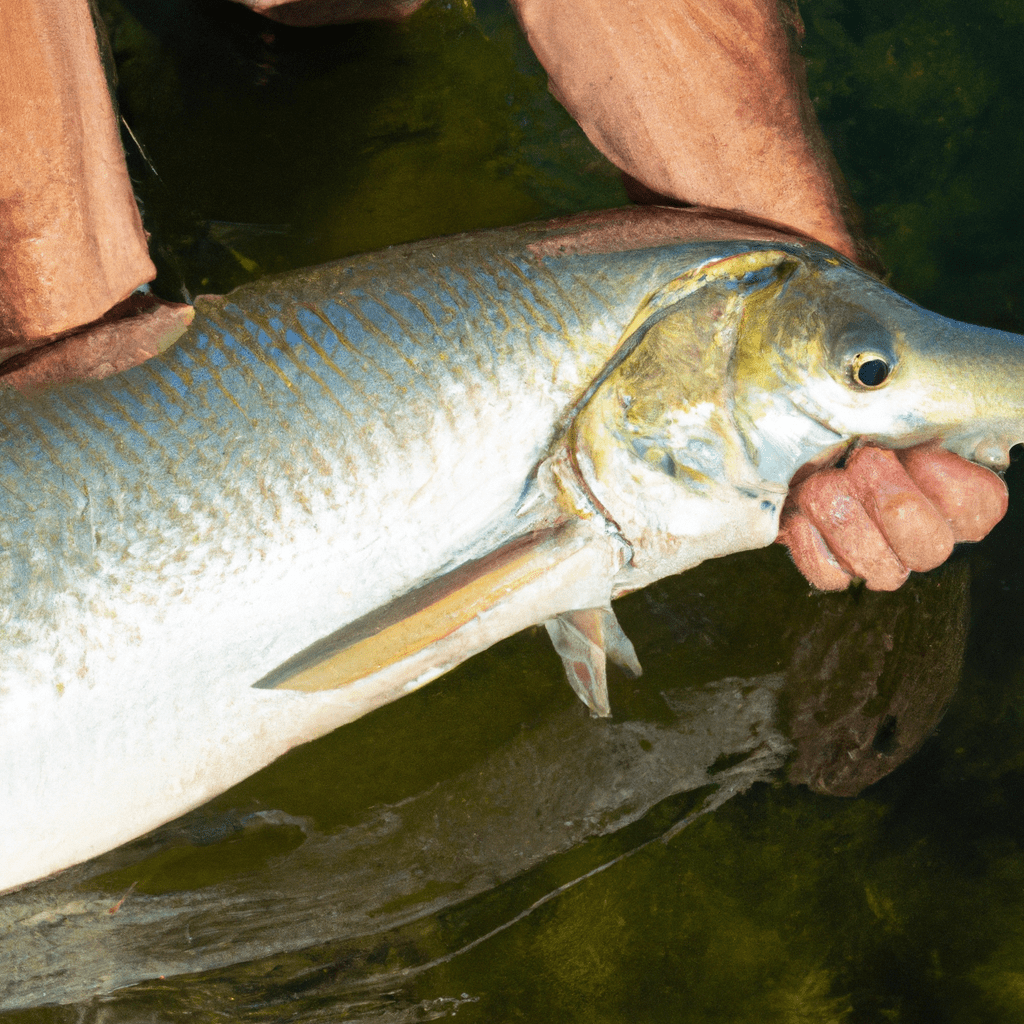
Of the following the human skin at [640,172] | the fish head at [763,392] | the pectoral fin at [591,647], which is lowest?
the pectoral fin at [591,647]

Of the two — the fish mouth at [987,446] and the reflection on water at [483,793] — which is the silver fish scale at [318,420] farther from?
the reflection on water at [483,793]

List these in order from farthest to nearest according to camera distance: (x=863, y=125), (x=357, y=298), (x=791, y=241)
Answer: (x=863, y=125), (x=791, y=241), (x=357, y=298)

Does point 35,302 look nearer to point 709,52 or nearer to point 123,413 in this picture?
point 123,413

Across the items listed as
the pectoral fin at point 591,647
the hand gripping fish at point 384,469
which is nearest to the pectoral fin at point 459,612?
the hand gripping fish at point 384,469

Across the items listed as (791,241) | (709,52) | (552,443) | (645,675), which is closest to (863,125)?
(709,52)

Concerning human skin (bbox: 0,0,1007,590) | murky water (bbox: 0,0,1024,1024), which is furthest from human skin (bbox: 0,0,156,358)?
murky water (bbox: 0,0,1024,1024)

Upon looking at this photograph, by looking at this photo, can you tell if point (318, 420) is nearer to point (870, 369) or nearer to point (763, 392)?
point (763, 392)

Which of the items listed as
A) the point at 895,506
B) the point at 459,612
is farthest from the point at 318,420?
the point at 895,506
